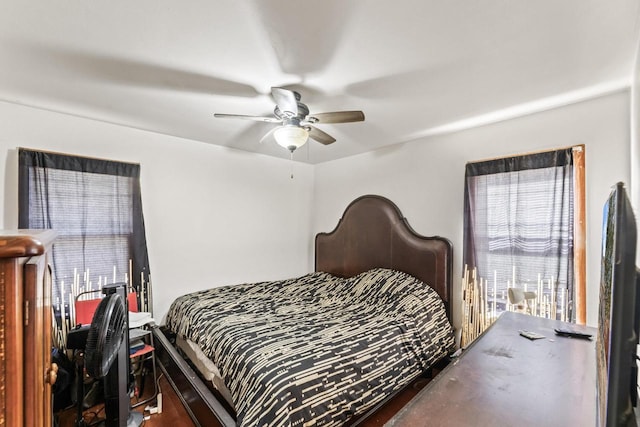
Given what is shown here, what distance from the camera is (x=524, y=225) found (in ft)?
7.48

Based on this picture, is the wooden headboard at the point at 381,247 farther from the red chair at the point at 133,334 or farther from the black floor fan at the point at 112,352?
the black floor fan at the point at 112,352

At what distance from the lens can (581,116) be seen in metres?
2.08

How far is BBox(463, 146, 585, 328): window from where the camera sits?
2.05 meters

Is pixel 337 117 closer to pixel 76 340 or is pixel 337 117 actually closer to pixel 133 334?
pixel 133 334

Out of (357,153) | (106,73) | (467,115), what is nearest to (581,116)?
(467,115)

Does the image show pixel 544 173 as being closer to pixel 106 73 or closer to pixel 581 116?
pixel 581 116

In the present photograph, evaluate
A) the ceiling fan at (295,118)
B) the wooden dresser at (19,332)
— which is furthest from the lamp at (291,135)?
the wooden dresser at (19,332)

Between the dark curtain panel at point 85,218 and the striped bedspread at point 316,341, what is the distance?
702 millimetres

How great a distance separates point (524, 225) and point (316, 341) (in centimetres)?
198

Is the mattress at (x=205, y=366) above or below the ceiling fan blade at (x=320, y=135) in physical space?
below

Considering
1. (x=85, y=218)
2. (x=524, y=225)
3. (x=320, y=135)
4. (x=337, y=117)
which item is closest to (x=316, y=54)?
(x=337, y=117)

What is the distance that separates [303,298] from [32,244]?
104 inches

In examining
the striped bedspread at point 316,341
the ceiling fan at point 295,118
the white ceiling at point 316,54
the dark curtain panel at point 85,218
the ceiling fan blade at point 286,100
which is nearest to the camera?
the white ceiling at point 316,54

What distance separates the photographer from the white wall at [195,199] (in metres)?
2.35
